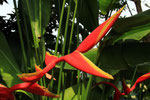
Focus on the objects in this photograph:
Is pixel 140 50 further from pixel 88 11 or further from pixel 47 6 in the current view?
pixel 47 6

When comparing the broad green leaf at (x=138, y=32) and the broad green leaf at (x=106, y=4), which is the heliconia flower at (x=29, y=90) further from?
the broad green leaf at (x=106, y=4)

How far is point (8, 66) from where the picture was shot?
57 cm

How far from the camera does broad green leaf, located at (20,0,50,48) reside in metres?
0.59

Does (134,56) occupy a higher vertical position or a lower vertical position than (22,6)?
lower

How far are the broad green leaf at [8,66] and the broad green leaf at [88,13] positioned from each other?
0.25 metres

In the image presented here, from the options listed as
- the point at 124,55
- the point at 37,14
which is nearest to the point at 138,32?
the point at 124,55

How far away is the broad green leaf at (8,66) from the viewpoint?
1.81 ft

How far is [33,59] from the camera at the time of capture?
63 centimetres

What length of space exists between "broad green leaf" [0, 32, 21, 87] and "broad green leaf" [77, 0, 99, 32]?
0.81 feet

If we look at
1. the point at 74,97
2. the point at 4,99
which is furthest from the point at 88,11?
the point at 4,99

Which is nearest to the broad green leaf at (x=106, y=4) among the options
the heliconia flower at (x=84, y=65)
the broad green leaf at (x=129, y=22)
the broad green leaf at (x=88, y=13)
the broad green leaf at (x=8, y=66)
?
the broad green leaf at (x=88, y=13)

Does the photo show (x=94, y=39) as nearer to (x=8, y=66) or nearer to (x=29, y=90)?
(x=29, y=90)

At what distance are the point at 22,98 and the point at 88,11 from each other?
488 mm

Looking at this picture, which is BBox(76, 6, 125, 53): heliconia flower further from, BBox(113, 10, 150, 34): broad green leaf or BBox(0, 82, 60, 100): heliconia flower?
BBox(113, 10, 150, 34): broad green leaf
